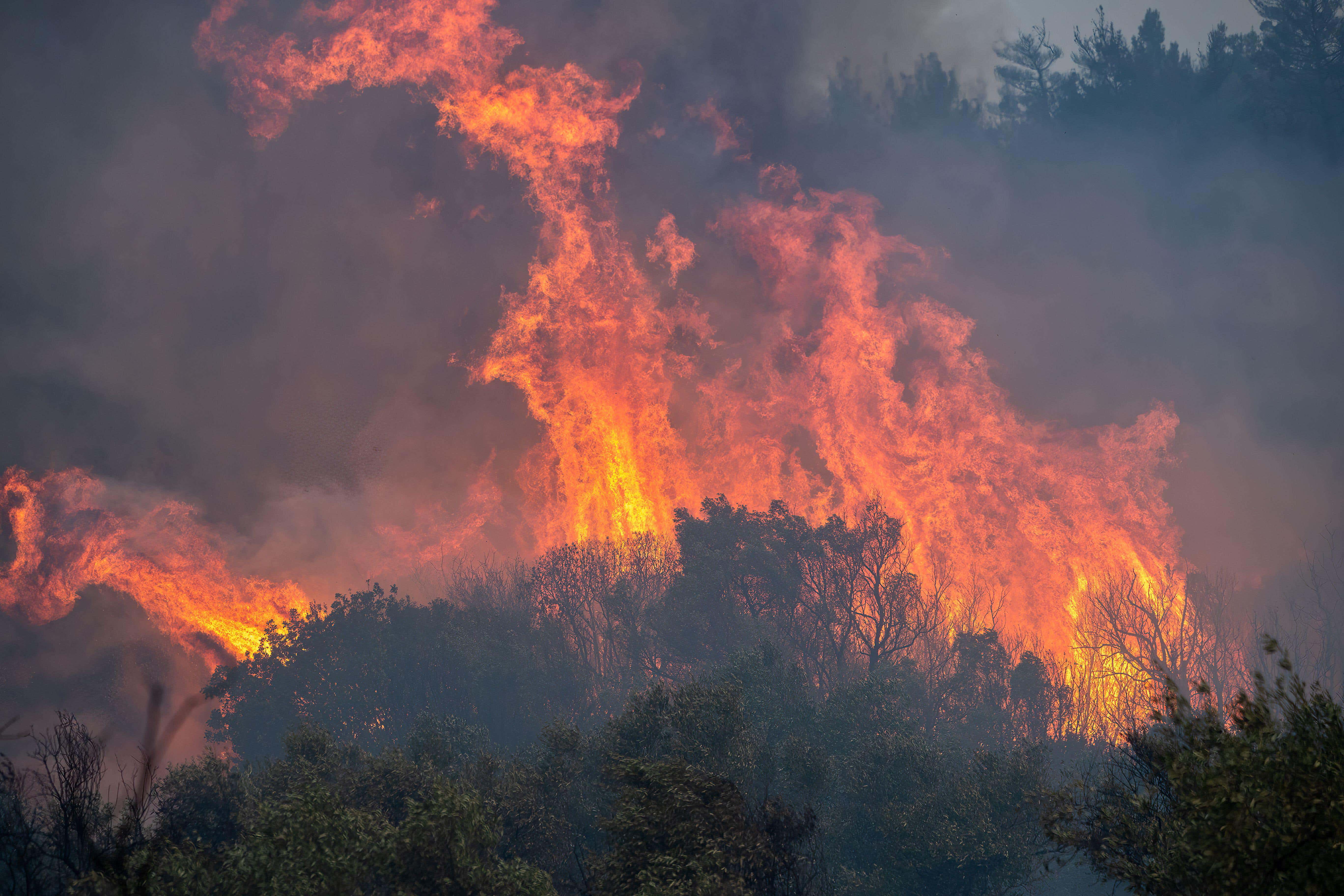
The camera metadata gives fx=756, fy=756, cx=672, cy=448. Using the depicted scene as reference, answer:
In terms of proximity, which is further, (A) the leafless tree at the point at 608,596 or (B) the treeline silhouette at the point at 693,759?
(A) the leafless tree at the point at 608,596

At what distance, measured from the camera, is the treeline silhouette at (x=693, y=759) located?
71.6 feet

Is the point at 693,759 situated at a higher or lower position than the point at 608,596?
lower

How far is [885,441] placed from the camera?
120 m

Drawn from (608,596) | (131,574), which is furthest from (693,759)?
(131,574)

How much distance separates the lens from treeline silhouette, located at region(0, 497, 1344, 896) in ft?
71.6

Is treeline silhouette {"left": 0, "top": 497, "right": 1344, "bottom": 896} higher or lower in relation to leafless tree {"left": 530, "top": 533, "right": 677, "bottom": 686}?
lower

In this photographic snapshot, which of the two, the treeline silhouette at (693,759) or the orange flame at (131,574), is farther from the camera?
the orange flame at (131,574)

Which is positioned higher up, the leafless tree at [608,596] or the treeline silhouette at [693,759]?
the leafless tree at [608,596]

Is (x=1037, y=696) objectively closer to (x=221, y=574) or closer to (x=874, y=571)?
(x=874, y=571)

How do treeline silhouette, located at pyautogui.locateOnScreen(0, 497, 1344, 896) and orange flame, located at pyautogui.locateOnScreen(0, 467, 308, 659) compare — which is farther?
orange flame, located at pyautogui.locateOnScreen(0, 467, 308, 659)

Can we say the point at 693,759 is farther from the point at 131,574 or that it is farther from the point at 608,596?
the point at 131,574

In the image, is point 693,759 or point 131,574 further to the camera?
point 131,574

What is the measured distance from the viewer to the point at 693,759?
42469mm

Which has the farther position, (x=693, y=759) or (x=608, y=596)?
(x=608, y=596)
